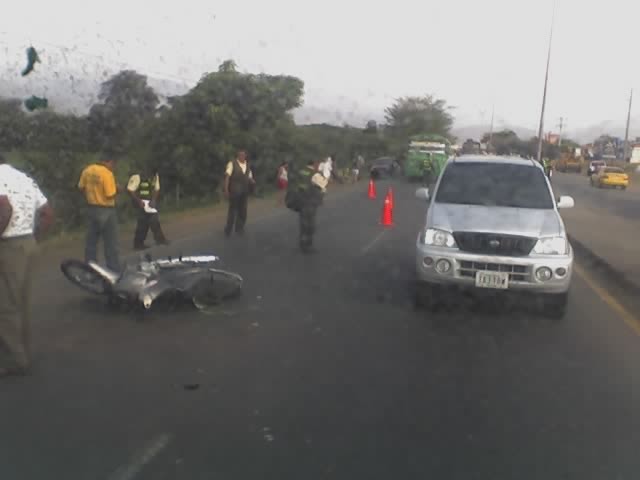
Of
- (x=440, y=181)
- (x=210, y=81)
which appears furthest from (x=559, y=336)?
(x=210, y=81)

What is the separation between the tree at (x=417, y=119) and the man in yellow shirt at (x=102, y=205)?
4825cm

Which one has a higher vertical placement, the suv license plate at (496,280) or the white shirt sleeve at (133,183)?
the white shirt sleeve at (133,183)

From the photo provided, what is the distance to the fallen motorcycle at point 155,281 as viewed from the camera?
790cm

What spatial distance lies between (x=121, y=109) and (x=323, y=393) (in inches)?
482

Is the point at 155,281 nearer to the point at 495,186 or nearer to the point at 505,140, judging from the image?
the point at 495,186

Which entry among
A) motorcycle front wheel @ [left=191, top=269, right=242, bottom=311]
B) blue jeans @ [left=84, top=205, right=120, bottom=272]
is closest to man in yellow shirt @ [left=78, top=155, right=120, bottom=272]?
blue jeans @ [left=84, top=205, right=120, bottom=272]

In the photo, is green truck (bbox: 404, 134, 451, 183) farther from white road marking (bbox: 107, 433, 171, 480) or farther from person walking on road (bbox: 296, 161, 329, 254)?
white road marking (bbox: 107, 433, 171, 480)

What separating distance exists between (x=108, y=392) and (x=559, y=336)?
4441 millimetres

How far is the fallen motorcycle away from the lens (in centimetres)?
790

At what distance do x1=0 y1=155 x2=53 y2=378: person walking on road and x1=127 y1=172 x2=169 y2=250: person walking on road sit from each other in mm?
6807

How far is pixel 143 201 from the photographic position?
41.9 feet

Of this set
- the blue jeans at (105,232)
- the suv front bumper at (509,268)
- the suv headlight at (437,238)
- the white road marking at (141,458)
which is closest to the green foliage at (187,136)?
the blue jeans at (105,232)

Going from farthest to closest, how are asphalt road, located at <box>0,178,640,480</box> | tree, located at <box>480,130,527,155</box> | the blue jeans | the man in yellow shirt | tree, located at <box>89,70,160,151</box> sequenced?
tree, located at <box>480,130,527,155</box> → tree, located at <box>89,70,160,151</box> → the blue jeans → the man in yellow shirt → asphalt road, located at <box>0,178,640,480</box>

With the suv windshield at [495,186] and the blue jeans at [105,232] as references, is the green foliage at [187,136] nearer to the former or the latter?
the blue jeans at [105,232]
